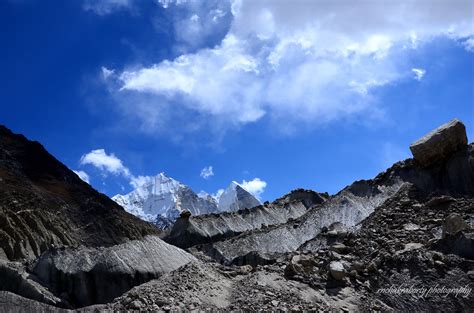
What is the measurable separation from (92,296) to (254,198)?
17071 cm

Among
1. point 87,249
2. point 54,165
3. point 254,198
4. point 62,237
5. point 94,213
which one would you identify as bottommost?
point 87,249

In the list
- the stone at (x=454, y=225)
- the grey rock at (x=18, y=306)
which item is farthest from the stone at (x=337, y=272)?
the grey rock at (x=18, y=306)

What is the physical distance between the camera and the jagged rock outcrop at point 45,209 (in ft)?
145

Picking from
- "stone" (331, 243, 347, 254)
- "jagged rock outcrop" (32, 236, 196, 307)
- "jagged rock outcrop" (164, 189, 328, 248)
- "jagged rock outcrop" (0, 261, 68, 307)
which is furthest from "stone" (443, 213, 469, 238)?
"jagged rock outcrop" (164, 189, 328, 248)

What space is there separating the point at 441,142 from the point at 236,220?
82.6 ft

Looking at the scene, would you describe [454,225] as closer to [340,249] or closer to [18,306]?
[340,249]

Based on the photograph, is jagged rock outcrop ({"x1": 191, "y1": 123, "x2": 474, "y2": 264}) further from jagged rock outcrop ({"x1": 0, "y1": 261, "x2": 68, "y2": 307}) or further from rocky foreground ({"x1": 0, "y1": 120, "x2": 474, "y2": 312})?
jagged rock outcrop ({"x1": 0, "y1": 261, "x2": 68, "y2": 307})

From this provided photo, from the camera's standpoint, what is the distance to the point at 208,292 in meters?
14.3

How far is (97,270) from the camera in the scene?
61.8 ft

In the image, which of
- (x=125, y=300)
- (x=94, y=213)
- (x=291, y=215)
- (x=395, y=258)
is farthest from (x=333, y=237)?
(x=94, y=213)

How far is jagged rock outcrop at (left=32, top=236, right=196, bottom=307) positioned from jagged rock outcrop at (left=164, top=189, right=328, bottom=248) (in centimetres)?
2410

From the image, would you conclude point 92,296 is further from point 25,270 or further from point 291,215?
point 291,215

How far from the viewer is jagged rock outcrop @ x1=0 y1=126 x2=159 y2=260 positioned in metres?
44.1

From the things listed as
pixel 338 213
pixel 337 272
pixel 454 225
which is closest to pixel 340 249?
pixel 337 272
